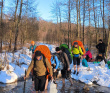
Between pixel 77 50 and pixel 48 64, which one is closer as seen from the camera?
pixel 48 64

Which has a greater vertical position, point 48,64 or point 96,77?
point 48,64

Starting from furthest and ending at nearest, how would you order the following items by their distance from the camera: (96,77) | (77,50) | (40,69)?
1. (77,50)
2. (96,77)
3. (40,69)

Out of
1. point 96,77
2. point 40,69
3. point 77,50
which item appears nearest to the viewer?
point 40,69

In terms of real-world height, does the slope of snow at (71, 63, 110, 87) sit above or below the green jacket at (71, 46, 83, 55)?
below

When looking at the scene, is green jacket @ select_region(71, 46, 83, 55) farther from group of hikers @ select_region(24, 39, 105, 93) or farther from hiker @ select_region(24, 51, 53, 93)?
hiker @ select_region(24, 51, 53, 93)

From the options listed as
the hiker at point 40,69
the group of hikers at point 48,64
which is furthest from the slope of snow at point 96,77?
the hiker at point 40,69

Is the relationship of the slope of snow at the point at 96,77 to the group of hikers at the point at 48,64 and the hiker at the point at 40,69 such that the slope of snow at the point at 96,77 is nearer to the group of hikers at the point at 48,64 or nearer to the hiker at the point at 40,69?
the group of hikers at the point at 48,64

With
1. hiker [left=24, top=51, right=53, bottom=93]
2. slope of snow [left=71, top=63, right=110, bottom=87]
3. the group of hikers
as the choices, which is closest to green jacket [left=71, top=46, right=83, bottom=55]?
the group of hikers

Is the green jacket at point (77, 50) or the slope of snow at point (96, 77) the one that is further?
the green jacket at point (77, 50)

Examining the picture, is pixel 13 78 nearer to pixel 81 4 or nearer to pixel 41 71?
pixel 41 71

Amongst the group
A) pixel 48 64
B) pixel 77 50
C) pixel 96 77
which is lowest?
pixel 96 77

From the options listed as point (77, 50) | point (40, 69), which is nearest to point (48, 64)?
point (40, 69)

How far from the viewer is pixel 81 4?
16.0m

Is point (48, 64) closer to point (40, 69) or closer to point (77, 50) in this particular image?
point (40, 69)
